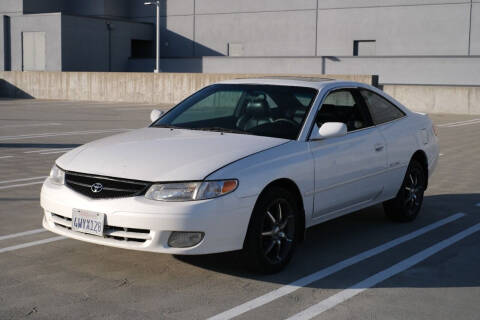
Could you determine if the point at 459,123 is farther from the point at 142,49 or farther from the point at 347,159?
the point at 142,49

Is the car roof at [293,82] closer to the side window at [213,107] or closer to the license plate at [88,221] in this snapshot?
the side window at [213,107]

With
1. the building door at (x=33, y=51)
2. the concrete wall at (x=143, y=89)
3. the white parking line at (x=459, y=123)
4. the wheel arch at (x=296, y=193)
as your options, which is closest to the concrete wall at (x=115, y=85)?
the concrete wall at (x=143, y=89)

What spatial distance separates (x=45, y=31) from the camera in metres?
47.4

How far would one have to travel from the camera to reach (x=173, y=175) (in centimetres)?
507

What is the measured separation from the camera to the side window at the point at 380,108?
7.18m

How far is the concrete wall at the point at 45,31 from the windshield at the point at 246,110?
41.6m

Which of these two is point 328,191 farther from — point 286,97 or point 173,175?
point 173,175

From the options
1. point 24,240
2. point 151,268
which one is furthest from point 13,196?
point 151,268

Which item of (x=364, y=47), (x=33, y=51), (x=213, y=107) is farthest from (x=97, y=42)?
(x=213, y=107)

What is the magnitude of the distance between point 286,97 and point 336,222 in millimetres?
1742

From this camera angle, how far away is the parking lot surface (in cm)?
469

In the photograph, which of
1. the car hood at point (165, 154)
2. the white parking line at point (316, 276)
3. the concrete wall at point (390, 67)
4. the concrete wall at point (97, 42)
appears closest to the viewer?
the white parking line at point (316, 276)

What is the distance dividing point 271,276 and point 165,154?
122 cm

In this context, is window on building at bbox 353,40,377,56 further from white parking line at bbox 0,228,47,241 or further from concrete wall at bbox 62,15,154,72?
white parking line at bbox 0,228,47,241
